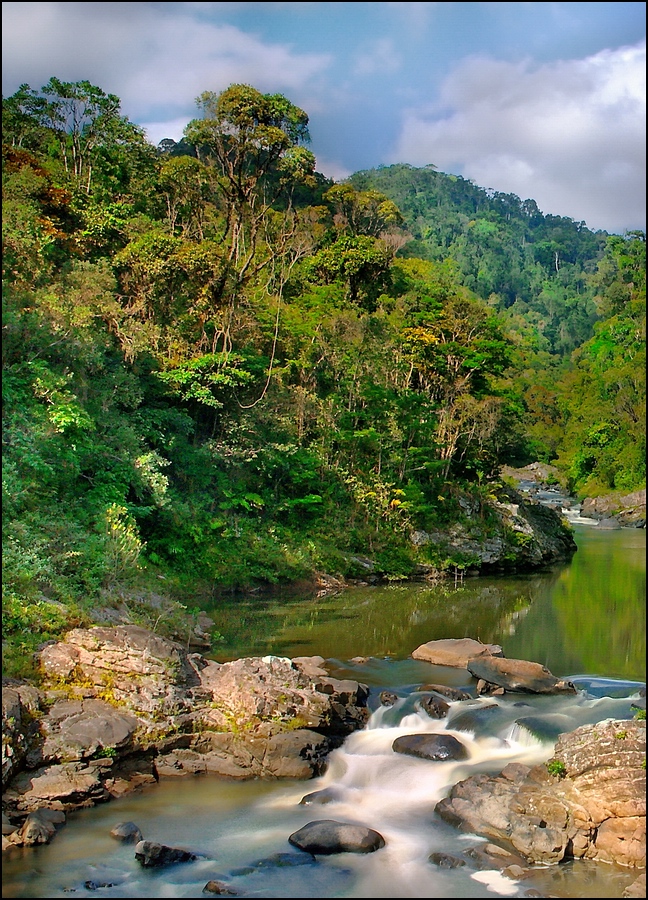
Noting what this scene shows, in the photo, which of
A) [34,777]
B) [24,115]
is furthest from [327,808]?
[24,115]

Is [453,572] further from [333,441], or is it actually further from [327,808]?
[327,808]

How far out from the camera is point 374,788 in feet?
29.4

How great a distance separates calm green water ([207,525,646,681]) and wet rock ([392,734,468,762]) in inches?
152

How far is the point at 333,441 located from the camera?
2403 centimetres

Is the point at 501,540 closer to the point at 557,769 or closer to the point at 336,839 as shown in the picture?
the point at 557,769

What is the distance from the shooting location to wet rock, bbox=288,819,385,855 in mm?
7387

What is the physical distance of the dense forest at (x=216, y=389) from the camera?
13219 mm

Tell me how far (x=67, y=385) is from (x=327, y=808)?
9.24 meters

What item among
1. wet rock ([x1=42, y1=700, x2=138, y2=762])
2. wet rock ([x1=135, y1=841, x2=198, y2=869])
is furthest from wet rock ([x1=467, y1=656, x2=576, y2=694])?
wet rock ([x1=135, y1=841, x2=198, y2=869])

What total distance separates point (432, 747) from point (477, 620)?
7.84 m

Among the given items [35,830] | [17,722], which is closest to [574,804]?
[35,830]

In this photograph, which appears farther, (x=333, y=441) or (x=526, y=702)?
(x=333, y=441)

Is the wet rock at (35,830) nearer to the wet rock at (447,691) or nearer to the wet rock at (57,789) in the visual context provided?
the wet rock at (57,789)

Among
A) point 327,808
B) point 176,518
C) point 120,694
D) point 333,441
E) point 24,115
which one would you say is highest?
point 24,115
